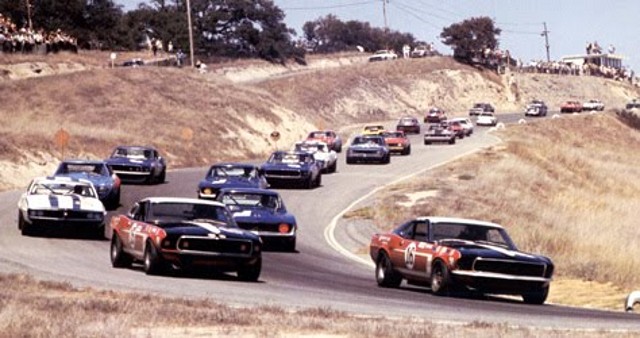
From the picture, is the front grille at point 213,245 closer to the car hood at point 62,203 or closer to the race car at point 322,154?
the car hood at point 62,203

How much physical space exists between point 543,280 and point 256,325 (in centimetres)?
789

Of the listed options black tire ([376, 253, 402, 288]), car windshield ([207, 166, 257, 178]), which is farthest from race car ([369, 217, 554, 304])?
car windshield ([207, 166, 257, 178])

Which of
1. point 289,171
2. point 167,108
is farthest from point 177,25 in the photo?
point 289,171

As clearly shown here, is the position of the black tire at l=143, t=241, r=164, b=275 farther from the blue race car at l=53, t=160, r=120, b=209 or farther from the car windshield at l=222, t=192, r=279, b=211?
the blue race car at l=53, t=160, r=120, b=209

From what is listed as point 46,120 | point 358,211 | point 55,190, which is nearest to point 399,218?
point 358,211

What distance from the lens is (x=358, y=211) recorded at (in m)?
43.2

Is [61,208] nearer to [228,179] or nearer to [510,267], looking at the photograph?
[228,179]

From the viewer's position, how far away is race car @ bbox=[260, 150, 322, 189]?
4838cm

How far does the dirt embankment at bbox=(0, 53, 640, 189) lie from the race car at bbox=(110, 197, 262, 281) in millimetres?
26772

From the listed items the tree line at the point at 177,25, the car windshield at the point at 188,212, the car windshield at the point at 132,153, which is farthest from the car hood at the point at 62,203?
the tree line at the point at 177,25

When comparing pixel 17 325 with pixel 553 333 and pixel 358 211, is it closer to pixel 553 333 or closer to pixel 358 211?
pixel 553 333

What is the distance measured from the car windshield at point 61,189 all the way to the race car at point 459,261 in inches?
366

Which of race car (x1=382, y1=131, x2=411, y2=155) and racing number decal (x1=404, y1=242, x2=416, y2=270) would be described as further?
race car (x1=382, y1=131, x2=411, y2=155)

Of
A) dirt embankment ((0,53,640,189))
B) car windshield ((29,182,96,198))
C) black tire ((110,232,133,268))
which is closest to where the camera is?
black tire ((110,232,133,268))
